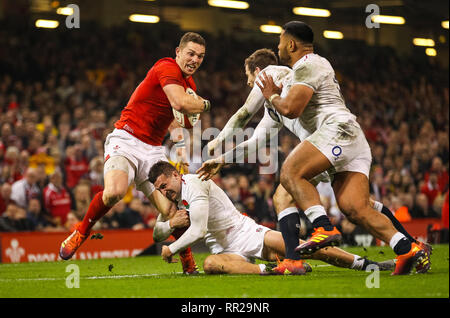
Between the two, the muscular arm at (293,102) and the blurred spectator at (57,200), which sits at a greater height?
the muscular arm at (293,102)

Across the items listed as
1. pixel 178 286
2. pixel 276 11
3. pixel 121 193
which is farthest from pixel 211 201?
pixel 276 11

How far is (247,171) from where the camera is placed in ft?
50.8

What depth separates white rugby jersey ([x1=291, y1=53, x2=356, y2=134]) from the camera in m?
6.32

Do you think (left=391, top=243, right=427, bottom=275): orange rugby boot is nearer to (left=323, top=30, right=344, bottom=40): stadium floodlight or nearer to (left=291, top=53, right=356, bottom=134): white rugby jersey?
(left=291, top=53, right=356, bottom=134): white rugby jersey

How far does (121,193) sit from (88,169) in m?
6.30

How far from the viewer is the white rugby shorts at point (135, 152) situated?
25.0 ft

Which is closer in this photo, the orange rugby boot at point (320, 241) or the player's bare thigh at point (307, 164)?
the orange rugby boot at point (320, 241)

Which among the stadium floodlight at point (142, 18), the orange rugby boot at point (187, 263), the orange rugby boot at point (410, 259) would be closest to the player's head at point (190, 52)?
the orange rugby boot at point (187, 263)

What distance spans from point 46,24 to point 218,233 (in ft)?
43.0

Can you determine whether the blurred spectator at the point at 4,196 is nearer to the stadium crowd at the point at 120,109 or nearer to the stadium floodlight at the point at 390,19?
the stadium crowd at the point at 120,109

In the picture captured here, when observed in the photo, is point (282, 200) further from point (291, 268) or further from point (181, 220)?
point (181, 220)

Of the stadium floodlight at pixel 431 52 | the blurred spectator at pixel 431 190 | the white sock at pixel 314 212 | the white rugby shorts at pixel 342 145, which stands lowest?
the blurred spectator at pixel 431 190

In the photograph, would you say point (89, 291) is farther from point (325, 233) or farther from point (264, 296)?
point (325, 233)

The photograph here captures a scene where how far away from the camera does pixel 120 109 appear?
53.5 ft
